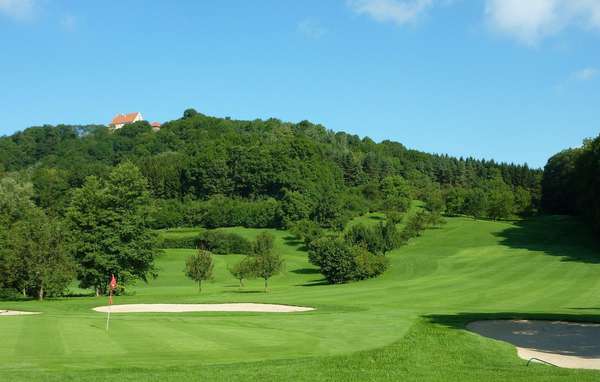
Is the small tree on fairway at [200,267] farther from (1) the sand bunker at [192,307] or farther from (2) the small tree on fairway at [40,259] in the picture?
(1) the sand bunker at [192,307]

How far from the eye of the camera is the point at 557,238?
85.2 m

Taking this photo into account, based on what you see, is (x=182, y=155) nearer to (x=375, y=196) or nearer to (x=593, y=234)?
(x=375, y=196)

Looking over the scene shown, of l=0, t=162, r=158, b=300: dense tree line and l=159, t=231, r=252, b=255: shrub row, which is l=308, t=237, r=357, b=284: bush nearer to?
l=0, t=162, r=158, b=300: dense tree line

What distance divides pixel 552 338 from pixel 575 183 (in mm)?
82458

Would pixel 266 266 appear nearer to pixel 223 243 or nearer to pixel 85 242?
pixel 85 242

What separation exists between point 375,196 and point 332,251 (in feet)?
253

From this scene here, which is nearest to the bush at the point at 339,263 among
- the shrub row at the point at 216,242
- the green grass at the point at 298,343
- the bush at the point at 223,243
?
the green grass at the point at 298,343

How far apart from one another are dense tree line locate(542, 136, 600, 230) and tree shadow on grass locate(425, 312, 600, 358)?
57028 mm

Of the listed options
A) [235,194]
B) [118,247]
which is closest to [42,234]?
[118,247]

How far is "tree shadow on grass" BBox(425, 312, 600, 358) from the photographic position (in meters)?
17.8

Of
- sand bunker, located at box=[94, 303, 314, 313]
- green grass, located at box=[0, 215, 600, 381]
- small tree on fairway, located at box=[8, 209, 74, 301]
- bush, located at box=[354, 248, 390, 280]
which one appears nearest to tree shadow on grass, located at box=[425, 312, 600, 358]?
green grass, located at box=[0, 215, 600, 381]

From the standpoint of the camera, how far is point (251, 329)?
65.1 feet

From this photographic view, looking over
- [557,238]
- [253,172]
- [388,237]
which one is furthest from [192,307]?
[253,172]

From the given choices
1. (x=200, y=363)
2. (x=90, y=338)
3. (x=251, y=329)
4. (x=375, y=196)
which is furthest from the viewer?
(x=375, y=196)
